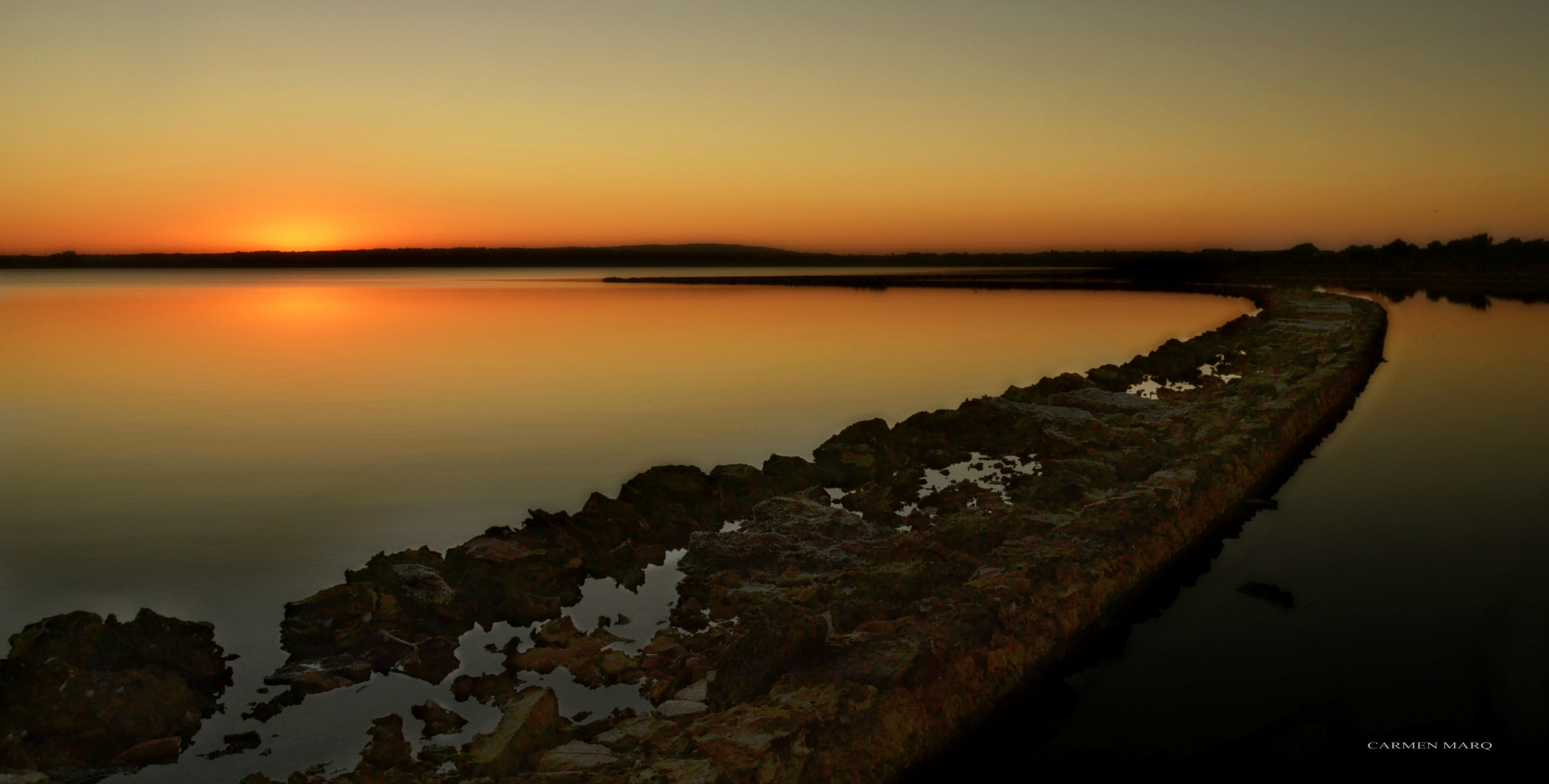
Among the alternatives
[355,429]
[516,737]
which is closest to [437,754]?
[516,737]

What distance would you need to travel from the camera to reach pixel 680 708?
471 centimetres

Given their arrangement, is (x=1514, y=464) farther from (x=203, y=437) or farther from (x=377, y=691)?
(x=203, y=437)

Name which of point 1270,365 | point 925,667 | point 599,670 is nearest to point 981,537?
point 925,667

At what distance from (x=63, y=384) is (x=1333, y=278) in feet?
281

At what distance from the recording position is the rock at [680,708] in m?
4.65

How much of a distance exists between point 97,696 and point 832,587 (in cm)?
413

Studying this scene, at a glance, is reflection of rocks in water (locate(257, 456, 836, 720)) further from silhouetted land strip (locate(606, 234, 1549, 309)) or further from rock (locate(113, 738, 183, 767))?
silhouetted land strip (locate(606, 234, 1549, 309))

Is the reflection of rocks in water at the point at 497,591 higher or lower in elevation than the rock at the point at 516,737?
lower

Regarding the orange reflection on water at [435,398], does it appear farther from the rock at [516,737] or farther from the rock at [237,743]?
the rock at [516,737]

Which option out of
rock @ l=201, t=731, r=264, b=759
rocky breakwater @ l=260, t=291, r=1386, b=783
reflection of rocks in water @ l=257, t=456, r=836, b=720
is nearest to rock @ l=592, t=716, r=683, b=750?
rocky breakwater @ l=260, t=291, r=1386, b=783

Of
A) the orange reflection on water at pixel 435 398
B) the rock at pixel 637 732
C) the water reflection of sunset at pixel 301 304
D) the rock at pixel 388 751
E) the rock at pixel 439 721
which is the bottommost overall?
the water reflection of sunset at pixel 301 304

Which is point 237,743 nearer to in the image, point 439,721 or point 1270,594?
point 439,721

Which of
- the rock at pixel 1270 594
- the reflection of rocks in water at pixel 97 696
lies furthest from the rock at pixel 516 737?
the rock at pixel 1270 594

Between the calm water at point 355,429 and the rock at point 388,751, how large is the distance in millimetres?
195
